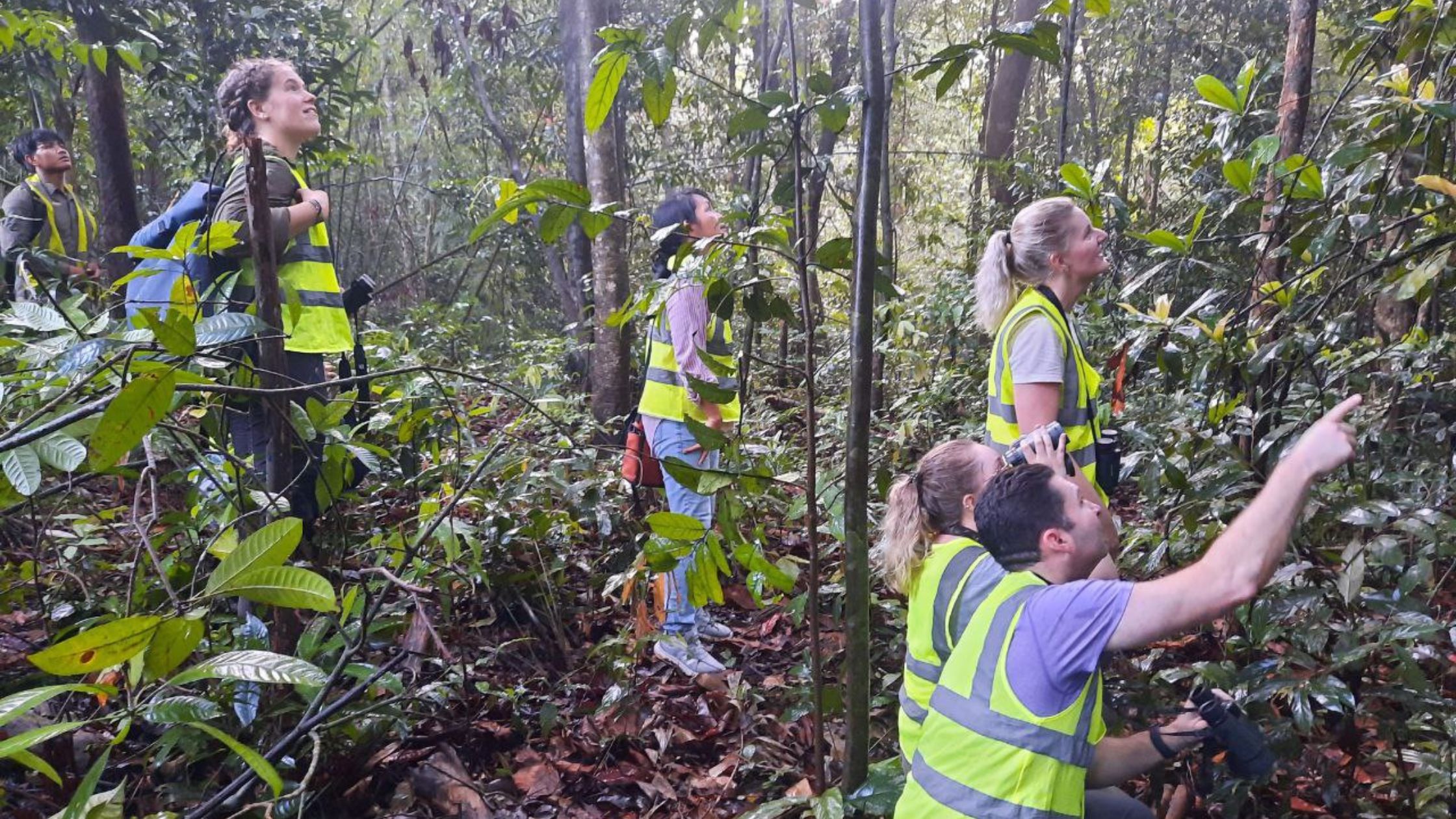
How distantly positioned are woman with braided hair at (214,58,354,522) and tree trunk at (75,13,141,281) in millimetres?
3622

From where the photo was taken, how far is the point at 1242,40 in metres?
9.20

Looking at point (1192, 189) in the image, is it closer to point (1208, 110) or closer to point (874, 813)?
point (1208, 110)

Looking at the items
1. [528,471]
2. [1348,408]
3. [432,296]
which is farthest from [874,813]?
[432,296]

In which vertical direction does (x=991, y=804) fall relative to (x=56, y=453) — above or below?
below

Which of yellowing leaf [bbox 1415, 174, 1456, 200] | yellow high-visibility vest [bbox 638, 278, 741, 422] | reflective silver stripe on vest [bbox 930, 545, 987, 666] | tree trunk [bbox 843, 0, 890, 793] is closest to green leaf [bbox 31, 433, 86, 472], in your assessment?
tree trunk [bbox 843, 0, 890, 793]

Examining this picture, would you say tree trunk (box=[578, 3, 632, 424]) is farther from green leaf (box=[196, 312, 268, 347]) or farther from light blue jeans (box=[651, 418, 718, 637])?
green leaf (box=[196, 312, 268, 347])

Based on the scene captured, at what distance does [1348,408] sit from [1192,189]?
6.97m

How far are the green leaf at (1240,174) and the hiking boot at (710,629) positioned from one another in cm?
233

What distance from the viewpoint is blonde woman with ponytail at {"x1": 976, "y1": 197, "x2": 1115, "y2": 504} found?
8.20ft

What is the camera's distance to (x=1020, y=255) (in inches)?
106

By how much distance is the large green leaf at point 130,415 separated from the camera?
1.22m

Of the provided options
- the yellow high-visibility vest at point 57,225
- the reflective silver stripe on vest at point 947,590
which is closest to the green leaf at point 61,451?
the reflective silver stripe on vest at point 947,590

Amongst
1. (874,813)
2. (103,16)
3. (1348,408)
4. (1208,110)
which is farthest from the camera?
(1208,110)

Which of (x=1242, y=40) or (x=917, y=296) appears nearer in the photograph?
(x=917, y=296)
